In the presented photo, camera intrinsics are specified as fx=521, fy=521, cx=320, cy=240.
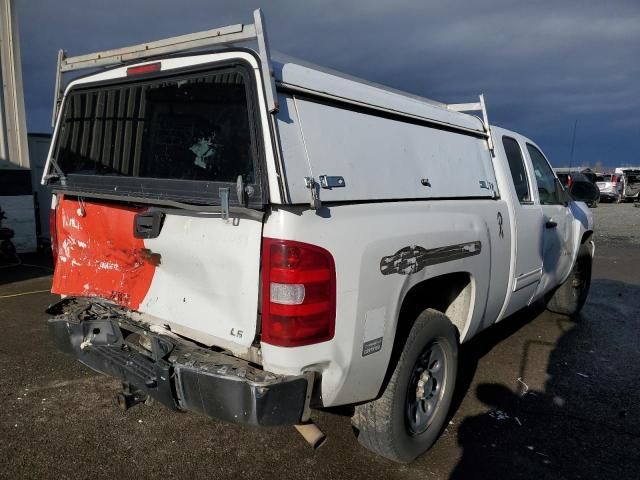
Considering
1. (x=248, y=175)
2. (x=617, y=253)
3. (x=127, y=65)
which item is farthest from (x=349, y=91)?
(x=617, y=253)

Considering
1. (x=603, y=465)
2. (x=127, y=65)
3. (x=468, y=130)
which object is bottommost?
(x=603, y=465)

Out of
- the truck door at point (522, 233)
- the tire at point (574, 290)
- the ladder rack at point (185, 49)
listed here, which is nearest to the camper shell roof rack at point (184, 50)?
the ladder rack at point (185, 49)

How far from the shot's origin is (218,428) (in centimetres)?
346

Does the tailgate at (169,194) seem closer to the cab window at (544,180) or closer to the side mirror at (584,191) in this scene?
the cab window at (544,180)

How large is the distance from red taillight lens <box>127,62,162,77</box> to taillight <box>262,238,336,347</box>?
1.26m

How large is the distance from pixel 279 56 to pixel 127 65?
1013 mm

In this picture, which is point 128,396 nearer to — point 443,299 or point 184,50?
point 184,50

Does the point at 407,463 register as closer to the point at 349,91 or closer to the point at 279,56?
the point at 349,91

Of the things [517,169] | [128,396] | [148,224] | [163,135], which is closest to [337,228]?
[148,224]

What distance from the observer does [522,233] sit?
166 inches

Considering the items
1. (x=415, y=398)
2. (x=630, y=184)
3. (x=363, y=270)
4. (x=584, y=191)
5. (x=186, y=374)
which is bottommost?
(x=415, y=398)

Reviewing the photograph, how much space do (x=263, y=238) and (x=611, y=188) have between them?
33.1 metres

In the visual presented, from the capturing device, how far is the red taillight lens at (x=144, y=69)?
112 inches

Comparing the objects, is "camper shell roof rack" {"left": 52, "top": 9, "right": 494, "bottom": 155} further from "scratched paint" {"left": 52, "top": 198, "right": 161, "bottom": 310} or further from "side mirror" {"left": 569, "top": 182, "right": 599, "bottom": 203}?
"side mirror" {"left": 569, "top": 182, "right": 599, "bottom": 203}
